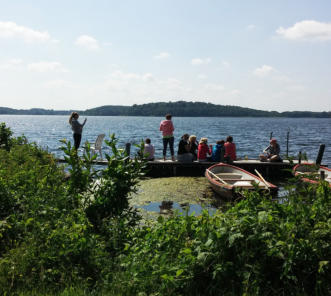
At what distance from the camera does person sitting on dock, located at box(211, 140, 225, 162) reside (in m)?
16.9

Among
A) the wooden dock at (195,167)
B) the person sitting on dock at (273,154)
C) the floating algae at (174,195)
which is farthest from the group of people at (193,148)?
the person sitting on dock at (273,154)

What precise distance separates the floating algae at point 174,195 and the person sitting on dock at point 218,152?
140cm

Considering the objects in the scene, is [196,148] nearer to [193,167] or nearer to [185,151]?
[185,151]

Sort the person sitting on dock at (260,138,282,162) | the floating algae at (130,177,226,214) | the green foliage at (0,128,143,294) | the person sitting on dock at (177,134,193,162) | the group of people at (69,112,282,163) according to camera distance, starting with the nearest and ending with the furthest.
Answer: the green foliage at (0,128,143,294)
the floating algae at (130,177,226,214)
the group of people at (69,112,282,163)
the person sitting on dock at (177,134,193,162)
the person sitting on dock at (260,138,282,162)

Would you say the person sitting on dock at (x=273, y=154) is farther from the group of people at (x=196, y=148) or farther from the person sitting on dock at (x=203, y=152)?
the person sitting on dock at (x=203, y=152)

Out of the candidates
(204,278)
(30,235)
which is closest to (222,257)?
(204,278)

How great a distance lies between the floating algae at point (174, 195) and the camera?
1118 cm

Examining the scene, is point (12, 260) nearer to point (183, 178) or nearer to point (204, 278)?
point (204, 278)

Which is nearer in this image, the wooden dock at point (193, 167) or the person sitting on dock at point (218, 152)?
the person sitting on dock at point (218, 152)

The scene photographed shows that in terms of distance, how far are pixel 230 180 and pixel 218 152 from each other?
142 inches

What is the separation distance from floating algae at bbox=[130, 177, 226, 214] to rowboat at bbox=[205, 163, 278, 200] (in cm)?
49

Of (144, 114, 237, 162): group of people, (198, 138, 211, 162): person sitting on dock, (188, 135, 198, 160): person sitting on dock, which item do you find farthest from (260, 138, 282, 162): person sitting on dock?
(188, 135, 198, 160): person sitting on dock

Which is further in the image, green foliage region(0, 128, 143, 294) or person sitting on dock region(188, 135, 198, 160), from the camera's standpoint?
person sitting on dock region(188, 135, 198, 160)

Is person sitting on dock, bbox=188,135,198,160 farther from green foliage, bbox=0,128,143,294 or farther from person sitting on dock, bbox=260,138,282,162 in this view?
green foliage, bbox=0,128,143,294
